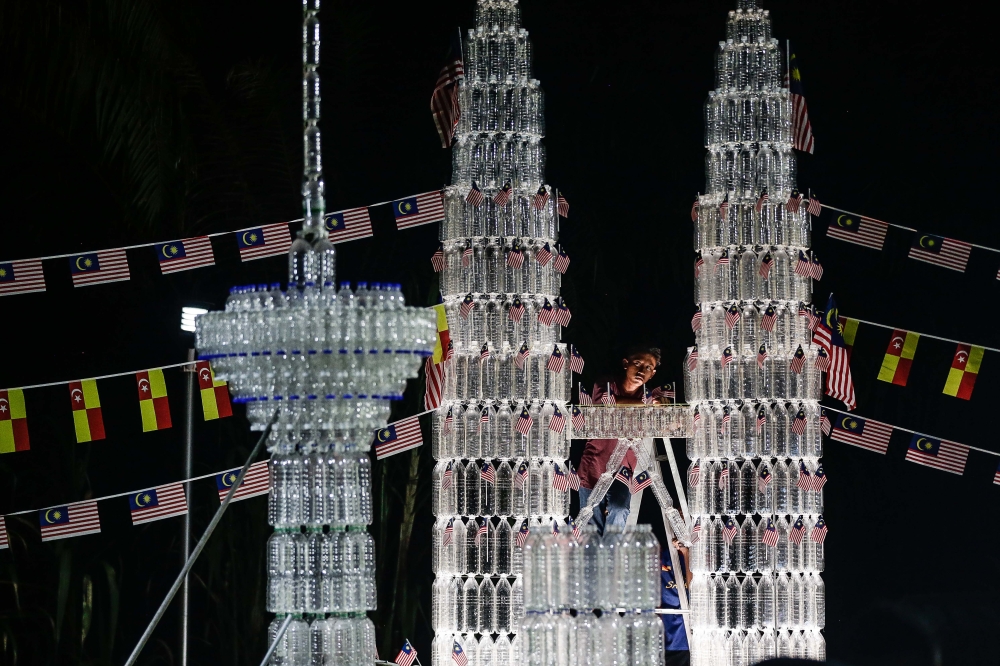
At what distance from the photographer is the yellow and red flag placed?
836 cm

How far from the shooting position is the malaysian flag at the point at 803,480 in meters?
8.38

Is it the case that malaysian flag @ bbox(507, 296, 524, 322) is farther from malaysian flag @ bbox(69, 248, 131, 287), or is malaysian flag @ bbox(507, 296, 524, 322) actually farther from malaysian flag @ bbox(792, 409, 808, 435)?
malaysian flag @ bbox(69, 248, 131, 287)

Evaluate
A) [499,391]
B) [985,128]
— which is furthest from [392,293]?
[985,128]

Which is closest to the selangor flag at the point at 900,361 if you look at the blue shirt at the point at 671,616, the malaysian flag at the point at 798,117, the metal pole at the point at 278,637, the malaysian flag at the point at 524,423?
the malaysian flag at the point at 798,117

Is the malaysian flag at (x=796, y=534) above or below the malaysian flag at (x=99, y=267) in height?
below

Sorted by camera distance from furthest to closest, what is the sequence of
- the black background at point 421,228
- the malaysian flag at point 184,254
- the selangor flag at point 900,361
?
the black background at point 421,228
the selangor flag at point 900,361
the malaysian flag at point 184,254

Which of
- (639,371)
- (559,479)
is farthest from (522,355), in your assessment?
(639,371)

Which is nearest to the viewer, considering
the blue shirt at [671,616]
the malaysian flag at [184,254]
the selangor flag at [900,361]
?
the malaysian flag at [184,254]

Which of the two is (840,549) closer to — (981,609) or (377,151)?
(981,609)

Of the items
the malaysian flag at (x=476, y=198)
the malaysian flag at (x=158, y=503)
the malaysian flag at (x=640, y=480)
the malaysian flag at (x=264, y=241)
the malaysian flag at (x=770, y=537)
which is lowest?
the malaysian flag at (x=770, y=537)

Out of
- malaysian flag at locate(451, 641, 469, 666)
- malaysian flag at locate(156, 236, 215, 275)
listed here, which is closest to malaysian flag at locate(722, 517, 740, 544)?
malaysian flag at locate(451, 641, 469, 666)

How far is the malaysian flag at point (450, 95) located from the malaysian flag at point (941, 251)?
3.06 m

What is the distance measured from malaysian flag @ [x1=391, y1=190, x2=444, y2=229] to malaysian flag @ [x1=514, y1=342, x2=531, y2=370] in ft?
3.22

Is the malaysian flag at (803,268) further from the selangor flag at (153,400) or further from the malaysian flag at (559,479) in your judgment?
the selangor flag at (153,400)
